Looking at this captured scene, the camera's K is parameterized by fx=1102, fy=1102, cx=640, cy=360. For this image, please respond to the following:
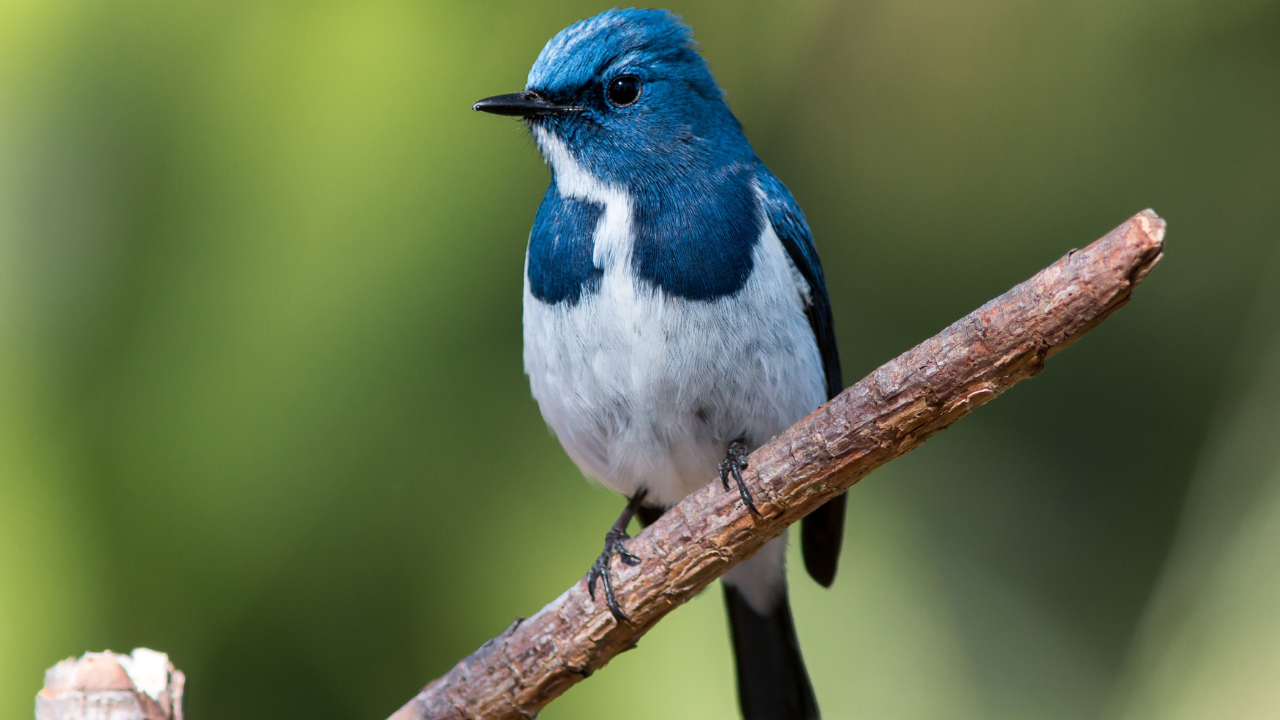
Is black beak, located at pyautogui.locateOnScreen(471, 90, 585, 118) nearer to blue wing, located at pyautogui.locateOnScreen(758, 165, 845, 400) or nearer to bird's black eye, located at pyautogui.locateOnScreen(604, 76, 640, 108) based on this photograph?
bird's black eye, located at pyautogui.locateOnScreen(604, 76, 640, 108)

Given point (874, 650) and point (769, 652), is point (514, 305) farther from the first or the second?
point (874, 650)

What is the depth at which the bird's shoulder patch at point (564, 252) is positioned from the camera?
2607 mm

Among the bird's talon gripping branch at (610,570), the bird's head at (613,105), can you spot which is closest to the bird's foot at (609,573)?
the bird's talon gripping branch at (610,570)

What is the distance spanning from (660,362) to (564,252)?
354 millimetres

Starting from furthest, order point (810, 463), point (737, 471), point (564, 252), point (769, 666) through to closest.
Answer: point (769, 666)
point (564, 252)
point (737, 471)
point (810, 463)

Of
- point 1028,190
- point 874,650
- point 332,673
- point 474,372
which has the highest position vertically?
point 1028,190

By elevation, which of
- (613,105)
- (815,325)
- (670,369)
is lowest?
(670,369)

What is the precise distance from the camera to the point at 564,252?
264 cm

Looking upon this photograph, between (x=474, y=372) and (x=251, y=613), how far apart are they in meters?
0.86

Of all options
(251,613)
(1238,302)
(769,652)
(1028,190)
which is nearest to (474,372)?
(251,613)

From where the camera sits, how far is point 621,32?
2.80m

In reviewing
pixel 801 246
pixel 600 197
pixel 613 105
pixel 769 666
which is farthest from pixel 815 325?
pixel 769 666

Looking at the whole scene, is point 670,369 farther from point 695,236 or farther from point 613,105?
point 613,105

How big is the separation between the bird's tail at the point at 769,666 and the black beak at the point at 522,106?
154 centimetres
